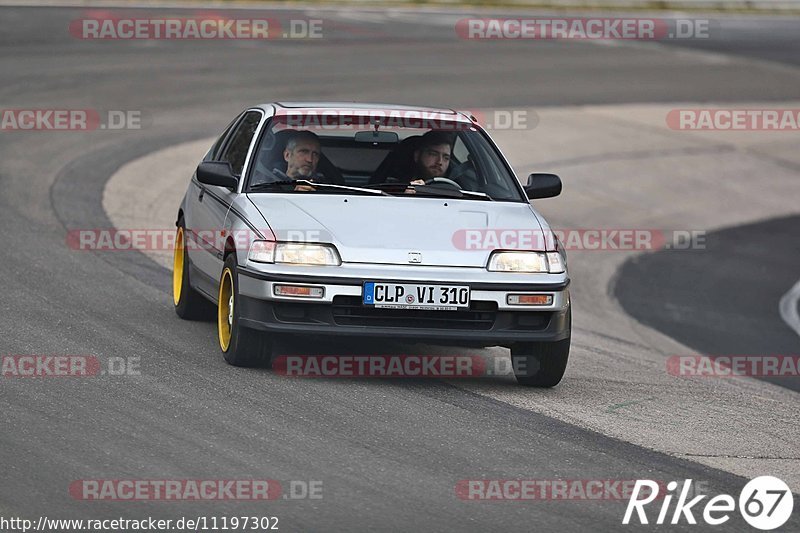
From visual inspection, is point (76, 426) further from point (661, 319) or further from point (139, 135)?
point (139, 135)

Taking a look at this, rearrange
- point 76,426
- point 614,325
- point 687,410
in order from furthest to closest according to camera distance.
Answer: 1. point 614,325
2. point 687,410
3. point 76,426

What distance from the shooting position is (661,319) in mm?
15516

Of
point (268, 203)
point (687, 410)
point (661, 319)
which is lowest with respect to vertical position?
point (661, 319)

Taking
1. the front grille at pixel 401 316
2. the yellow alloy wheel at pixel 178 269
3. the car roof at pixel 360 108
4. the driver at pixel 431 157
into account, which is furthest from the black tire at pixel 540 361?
the yellow alloy wheel at pixel 178 269

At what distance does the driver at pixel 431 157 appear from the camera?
31.0ft

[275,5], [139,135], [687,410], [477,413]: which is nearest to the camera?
[477,413]

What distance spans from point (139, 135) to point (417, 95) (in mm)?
6424

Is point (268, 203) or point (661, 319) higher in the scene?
point (268, 203)

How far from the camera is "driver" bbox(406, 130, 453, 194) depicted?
31.0 ft

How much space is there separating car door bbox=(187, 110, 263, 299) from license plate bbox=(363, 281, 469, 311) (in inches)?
51.4

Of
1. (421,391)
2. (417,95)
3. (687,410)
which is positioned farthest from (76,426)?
(417,95)

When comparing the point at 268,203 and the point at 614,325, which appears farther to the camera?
the point at 614,325

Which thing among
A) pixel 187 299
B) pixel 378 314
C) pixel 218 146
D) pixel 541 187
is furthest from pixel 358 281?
pixel 218 146

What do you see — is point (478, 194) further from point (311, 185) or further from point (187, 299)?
point (187, 299)
